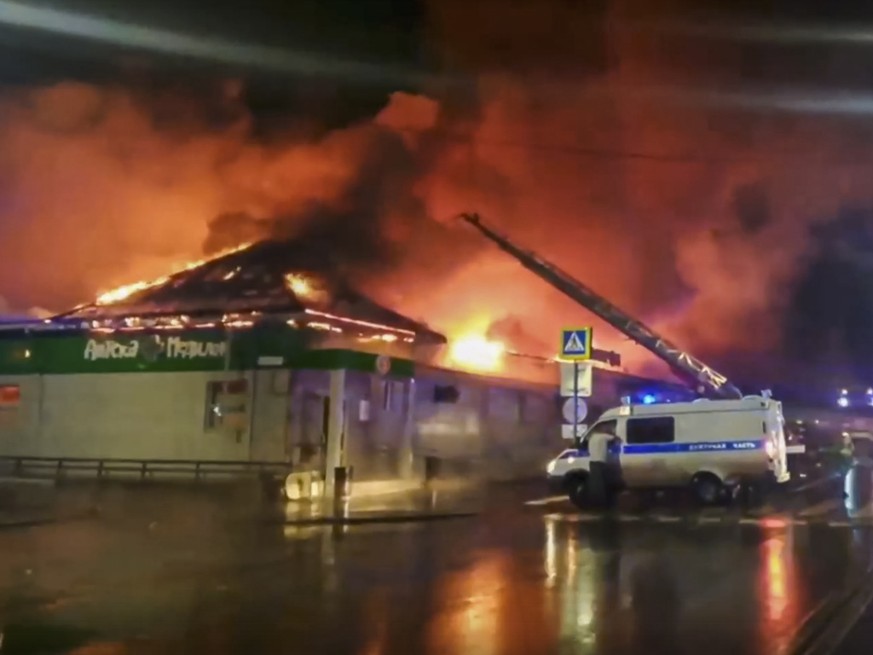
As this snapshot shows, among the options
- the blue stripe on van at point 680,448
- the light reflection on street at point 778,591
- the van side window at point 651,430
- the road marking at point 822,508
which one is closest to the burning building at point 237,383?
the blue stripe on van at point 680,448

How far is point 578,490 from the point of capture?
2027 centimetres

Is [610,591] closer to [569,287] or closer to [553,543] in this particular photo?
[553,543]

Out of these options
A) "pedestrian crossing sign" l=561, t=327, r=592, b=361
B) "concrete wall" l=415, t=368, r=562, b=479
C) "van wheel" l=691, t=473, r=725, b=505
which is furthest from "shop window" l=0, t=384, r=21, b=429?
"van wheel" l=691, t=473, r=725, b=505

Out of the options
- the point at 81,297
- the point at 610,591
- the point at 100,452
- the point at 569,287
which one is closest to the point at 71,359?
the point at 100,452

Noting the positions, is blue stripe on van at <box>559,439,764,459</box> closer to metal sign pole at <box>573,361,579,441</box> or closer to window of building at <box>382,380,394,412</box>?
metal sign pole at <box>573,361,579,441</box>

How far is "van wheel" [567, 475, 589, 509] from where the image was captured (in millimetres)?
20109

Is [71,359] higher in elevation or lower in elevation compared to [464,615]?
higher

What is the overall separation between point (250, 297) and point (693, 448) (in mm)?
12311

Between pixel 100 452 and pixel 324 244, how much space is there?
11460 millimetres

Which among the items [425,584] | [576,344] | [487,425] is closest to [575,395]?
[576,344]

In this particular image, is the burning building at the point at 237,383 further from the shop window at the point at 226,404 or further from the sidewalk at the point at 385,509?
the sidewalk at the point at 385,509

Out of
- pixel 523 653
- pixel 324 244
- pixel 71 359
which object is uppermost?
pixel 324 244

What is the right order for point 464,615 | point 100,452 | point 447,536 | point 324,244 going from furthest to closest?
point 324,244 < point 100,452 < point 447,536 < point 464,615

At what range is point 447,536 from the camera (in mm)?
15070
